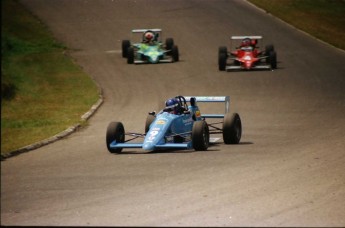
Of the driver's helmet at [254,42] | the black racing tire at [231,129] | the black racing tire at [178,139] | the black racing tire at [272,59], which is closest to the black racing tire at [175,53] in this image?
the driver's helmet at [254,42]

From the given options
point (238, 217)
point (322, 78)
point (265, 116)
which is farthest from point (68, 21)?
point (238, 217)

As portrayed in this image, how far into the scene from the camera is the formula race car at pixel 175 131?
1766cm

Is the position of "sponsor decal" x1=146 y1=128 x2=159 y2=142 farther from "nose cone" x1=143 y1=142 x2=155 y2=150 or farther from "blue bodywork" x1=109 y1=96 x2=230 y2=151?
"nose cone" x1=143 y1=142 x2=155 y2=150

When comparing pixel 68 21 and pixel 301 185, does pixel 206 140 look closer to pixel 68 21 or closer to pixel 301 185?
pixel 301 185

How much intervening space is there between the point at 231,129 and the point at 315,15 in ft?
69.8

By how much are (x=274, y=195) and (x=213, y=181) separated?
4.96 feet

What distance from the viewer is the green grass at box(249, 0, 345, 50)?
33.7 m

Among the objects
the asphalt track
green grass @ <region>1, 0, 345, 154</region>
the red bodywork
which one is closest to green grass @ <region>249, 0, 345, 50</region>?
green grass @ <region>1, 0, 345, 154</region>

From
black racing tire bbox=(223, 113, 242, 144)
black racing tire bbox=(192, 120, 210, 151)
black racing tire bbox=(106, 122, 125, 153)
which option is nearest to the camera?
black racing tire bbox=(192, 120, 210, 151)

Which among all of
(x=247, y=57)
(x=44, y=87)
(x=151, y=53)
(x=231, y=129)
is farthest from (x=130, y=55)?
(x=231, y=129)

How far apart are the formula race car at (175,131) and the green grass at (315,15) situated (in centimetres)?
1474

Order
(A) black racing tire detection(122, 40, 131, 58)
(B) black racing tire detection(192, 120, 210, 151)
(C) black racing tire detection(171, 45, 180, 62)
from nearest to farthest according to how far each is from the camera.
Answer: (B) black racing tire detection(192, 120, 210, 151) < (C) black racing tire detection(171, 45, 180, 62) < (A) black racing tire detection(122, 40, 131, 58)

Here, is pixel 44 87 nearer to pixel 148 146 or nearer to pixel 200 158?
pixel 148 146

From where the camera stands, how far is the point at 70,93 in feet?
96.2
